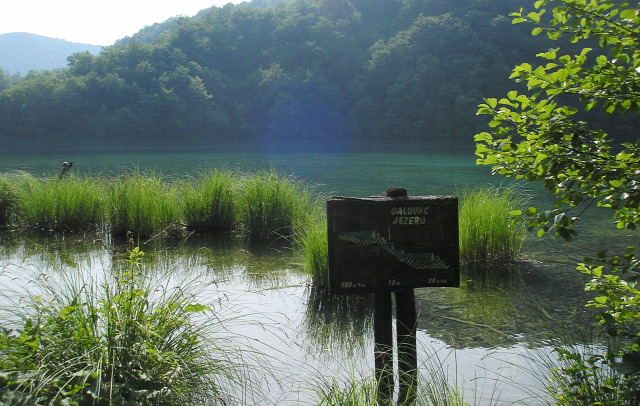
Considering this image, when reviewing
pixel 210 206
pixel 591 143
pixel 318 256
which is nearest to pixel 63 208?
pixel 210 206

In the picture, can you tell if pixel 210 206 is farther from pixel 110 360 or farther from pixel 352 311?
pixel 110 360

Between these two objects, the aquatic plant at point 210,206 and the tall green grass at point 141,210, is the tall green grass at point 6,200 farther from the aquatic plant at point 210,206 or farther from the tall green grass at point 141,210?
the aquatic plant at point 210,206

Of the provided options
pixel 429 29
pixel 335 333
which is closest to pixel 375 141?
pixel 429 29

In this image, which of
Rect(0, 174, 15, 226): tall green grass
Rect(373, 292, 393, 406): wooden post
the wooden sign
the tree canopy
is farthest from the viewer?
Rect(0, 174, 15, 226): tall green grass

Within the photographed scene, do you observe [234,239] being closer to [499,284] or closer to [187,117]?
[499,284]

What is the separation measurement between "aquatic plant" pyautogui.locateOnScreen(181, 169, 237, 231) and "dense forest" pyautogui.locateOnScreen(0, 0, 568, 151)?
115 ft

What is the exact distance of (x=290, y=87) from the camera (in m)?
A: 55.2

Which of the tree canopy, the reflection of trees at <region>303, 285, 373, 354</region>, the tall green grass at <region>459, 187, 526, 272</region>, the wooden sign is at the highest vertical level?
the tree canopy

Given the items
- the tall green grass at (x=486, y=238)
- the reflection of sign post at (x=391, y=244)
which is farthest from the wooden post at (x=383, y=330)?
the tall green grass at (x=486, y=238)

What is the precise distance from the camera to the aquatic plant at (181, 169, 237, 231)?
27.3ft

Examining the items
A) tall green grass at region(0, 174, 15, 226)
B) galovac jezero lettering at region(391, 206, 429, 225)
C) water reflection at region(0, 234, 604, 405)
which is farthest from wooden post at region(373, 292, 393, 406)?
tall green grass at region(0, 174, 15, 226)

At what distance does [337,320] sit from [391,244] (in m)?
1.84

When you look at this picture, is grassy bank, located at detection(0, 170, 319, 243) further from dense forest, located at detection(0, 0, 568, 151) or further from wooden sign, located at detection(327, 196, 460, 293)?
dense forest, located at detection(0, 0, 568, 151)

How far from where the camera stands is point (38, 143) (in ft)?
156
